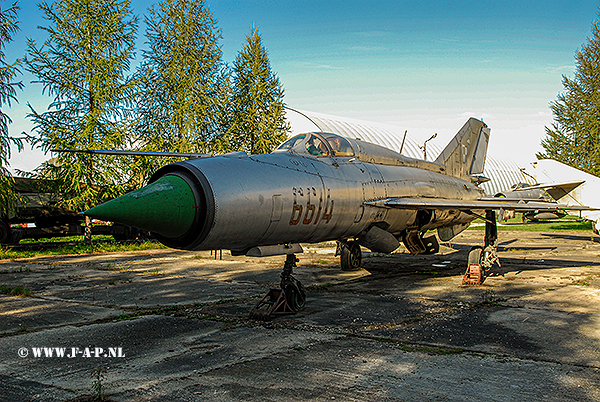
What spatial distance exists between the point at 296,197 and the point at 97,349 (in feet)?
10.5

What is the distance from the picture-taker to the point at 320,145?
8203mm

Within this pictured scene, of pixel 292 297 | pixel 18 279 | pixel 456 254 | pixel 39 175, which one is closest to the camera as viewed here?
pixel 292 297

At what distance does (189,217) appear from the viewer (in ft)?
17.2

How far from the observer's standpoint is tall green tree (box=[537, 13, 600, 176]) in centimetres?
3747

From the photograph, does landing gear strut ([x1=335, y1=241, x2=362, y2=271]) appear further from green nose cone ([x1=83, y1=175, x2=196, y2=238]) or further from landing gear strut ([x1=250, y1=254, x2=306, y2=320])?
green nose cone ([x1=83, y1=175, x2=196, y2=238])

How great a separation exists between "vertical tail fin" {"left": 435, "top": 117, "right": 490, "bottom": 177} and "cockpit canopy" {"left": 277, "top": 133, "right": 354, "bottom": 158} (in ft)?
18.7

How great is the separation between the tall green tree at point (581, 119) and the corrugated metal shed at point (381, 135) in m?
5.10

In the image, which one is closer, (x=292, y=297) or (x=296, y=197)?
(x=296, y=197)

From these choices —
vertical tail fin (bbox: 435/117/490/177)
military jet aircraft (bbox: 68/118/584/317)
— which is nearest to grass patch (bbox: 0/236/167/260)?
military jet aircraft (bbox: 68/118/584/317)

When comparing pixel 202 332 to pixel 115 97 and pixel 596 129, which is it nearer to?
pixel 115 97

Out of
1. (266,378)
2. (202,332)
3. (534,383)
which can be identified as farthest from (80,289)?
(534,383)

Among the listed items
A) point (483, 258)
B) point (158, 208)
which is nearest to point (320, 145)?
point (158, 208)

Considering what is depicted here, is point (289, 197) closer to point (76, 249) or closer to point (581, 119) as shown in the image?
point (76, 249)

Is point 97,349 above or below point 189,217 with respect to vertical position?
below
